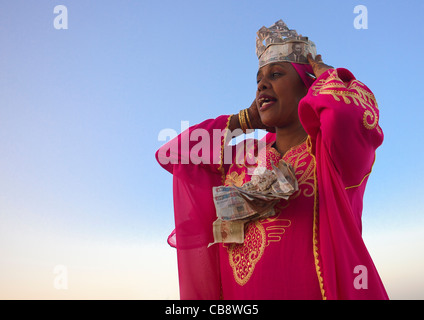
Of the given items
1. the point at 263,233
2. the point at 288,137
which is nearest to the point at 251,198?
the point at 263,233

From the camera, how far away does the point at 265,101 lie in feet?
10.8

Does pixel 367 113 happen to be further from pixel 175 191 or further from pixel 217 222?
pixel 175 191

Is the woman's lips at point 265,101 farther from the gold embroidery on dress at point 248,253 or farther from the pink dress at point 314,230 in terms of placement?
the gold embroidery on dress at point 248,253

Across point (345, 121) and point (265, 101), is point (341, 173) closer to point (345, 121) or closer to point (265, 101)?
point (345, 121)

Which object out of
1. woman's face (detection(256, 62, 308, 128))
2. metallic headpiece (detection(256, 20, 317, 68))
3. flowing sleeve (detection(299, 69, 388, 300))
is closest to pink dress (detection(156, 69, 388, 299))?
flowing sleeve (detection(299, 69, 388, 300))

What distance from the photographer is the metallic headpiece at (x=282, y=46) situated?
3.30 metres

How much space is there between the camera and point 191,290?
325 cm

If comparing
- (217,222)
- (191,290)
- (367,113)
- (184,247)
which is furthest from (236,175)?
(367,113)

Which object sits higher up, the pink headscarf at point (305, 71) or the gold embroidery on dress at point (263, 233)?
the pink headscarf at point (305, 71)

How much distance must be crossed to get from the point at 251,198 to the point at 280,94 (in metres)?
0.78

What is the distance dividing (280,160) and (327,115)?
0.56 m

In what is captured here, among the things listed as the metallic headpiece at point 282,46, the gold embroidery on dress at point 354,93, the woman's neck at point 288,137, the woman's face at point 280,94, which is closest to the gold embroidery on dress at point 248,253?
the woman's neck at point 288,137

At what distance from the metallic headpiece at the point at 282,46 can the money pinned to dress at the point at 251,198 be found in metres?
0.76

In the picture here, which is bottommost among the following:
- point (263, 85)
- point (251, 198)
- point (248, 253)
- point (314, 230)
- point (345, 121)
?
point (248, 253)
